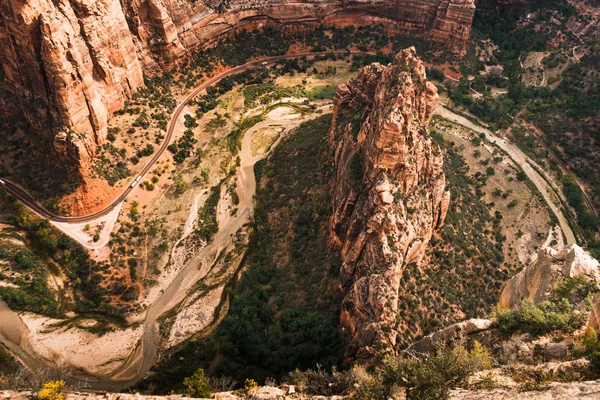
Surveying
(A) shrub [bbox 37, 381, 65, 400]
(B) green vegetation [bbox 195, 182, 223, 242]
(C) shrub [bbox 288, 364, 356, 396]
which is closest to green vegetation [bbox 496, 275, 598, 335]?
(C) shrub [bbox 288, 364, 356, 396]

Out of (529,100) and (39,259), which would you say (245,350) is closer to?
(39,259)

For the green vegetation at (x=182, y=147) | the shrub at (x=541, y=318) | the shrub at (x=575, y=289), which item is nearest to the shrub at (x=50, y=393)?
the shrub at (x=541, y=318)

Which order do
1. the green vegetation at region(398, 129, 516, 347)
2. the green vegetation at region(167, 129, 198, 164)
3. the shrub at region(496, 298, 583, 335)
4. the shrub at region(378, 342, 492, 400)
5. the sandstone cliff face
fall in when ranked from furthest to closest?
the green vegetation at region(167, 129, 198, 164)
the sandstone cliff face
the green vegetation at region(398, 129, 516, 347)
the shrub at region(496, 298, 583, 335)
the shrub at region(378, 342, 492, 400)

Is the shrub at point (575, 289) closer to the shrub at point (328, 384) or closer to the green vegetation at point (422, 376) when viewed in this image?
the green vegetation at point (422, 376)

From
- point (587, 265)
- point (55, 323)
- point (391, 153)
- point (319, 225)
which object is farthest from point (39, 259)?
point (587, 265)

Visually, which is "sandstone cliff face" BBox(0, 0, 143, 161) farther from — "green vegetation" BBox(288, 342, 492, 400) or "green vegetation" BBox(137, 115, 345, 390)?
"green vegetation" BBox(288, 342, 492, 400)

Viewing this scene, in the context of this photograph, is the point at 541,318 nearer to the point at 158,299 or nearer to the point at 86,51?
the point at 158,299
